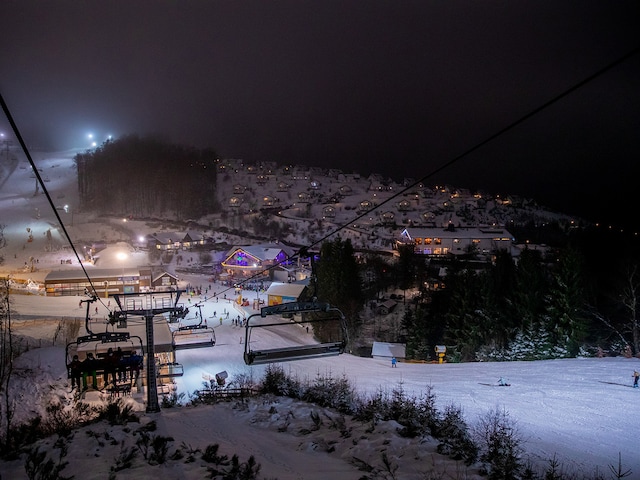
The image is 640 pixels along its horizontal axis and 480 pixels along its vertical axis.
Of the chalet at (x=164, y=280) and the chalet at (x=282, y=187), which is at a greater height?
the chalet at (x=282, y=187)

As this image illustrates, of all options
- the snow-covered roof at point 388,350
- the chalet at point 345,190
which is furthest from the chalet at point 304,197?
the snow-covered roof at point 388,350

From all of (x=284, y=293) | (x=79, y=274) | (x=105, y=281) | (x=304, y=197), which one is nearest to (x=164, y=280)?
(x=105, y=281)

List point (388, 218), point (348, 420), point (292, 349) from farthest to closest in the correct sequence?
point (388, 218)
point (348, 420)
point (292, 349)

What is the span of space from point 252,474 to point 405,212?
7352cm

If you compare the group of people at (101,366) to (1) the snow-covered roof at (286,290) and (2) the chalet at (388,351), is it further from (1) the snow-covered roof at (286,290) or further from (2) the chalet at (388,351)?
(1) the snow-covered roof at (286,290)

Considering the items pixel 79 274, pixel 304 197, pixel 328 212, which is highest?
pixel 304 197

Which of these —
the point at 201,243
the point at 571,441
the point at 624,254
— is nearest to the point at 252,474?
the point at 571,441

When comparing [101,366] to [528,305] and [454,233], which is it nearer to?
[528,305]

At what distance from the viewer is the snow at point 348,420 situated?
20.7 ft

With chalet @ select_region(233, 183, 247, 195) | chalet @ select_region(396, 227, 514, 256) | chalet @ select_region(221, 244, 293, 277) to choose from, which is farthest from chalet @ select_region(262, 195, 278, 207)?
chalet @ select_region(396, 227, 514, 256)

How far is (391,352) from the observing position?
24.5 m

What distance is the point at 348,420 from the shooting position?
852 centimetres

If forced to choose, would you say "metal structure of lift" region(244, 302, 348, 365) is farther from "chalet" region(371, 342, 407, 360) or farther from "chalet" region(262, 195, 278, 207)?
"chalet" region(262, 195, 278, 207)

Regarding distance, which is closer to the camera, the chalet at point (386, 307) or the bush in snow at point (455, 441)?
the bush in snow at point (455, 441)
